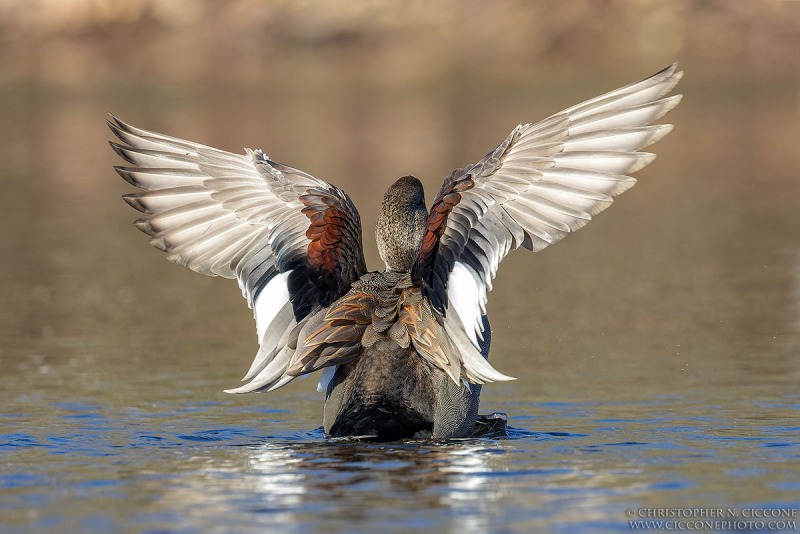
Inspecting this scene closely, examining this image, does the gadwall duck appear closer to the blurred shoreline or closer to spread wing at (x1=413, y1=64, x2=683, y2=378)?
spread wing at (x1=413, y1=64, x2=683, y2=378)

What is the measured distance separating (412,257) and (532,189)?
3.55 feet

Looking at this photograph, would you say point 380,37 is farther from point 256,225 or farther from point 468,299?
point 468,299

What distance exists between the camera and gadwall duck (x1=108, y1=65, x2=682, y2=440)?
335 inches

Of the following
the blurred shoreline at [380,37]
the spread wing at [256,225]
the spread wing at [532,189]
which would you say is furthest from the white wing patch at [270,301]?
the blurred shoreline at [380,37]

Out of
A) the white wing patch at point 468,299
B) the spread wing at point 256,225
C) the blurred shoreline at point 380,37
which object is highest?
the blurred shoreline at point 380,37

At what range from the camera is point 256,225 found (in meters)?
9.53

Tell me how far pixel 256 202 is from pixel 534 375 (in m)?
2.53

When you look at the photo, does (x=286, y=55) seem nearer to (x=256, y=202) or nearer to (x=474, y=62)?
(x=474, y=62)

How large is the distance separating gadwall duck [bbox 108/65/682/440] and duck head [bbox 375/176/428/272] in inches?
0.5

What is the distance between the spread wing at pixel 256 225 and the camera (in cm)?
A: 902

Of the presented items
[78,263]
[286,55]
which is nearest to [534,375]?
[78,263]

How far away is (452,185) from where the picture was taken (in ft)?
28.3

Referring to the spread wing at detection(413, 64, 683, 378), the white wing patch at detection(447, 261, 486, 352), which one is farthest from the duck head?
the white wing patch at detection(447, 261, 486, 352)

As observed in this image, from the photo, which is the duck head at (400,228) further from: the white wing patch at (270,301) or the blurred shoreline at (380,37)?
the blurred shoreline at (380,37)
